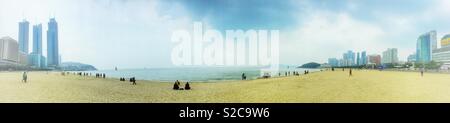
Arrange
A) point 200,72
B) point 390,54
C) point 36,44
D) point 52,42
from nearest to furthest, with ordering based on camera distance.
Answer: point 52,42 → point 36,44 → point 390,54 → point 200,72

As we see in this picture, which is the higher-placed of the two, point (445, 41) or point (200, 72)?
point (445, 41)

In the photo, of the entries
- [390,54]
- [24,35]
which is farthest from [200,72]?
[24,35]

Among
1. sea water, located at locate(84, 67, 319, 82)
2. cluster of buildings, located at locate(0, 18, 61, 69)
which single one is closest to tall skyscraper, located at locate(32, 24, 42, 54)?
cluster of buildings, located at locate(0, 18, 61, 69)

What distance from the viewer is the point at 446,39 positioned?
6.34 metres

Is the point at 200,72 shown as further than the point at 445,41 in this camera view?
Yes

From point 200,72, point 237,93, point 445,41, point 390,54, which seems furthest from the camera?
point 200,72

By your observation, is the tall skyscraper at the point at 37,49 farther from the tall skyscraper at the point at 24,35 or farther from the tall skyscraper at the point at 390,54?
the tall skyscraper at the point at 390,54

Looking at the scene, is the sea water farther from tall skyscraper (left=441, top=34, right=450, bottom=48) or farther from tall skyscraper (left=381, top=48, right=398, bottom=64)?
tall skyscraper (left=441, top=34, right=450, bottom=48)

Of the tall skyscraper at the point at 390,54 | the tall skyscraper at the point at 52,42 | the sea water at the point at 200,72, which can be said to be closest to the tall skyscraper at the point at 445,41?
the tall skyscraper at the point at 390,54

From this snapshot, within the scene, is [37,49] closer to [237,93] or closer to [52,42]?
[52,42]
